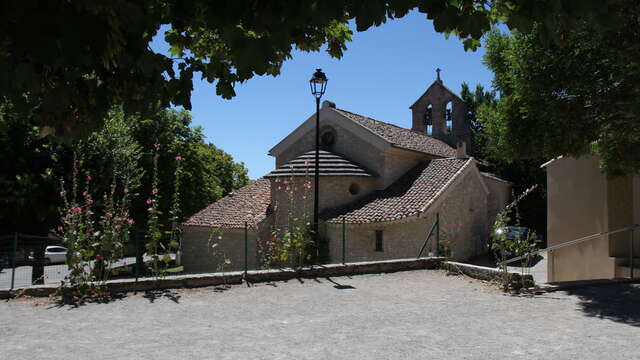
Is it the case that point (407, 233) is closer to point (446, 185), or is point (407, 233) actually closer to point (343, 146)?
point (446, 185)

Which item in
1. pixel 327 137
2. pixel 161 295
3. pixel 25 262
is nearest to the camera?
pixel 161 295

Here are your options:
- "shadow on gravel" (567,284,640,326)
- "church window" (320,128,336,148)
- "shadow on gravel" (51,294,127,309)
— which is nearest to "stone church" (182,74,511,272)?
"church window" (320,128,336,148)

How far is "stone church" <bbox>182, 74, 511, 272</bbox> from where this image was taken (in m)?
17.9

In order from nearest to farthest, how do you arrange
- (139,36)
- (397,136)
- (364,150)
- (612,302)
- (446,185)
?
(139,36), (612,302), (446,185), (364,150), (397,136)

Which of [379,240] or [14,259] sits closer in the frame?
[14,259]

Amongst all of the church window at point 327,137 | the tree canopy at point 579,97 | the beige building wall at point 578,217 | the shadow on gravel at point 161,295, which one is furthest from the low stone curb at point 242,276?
the church window at point 327,137

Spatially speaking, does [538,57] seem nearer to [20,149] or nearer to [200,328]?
[200,328]

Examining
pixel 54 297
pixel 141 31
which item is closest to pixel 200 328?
pixel 54 297

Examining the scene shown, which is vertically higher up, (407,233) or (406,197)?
(406,197)

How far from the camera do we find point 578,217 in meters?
13.9

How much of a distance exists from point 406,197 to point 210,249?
958 centimetres

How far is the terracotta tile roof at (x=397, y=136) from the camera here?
72.0ft

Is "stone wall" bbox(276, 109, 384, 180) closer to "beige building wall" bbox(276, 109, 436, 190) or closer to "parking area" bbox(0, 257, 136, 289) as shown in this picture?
"beige building wall" bbox(276, 109, 436, 190)

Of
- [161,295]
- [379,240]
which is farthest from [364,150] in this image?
[161,295]
